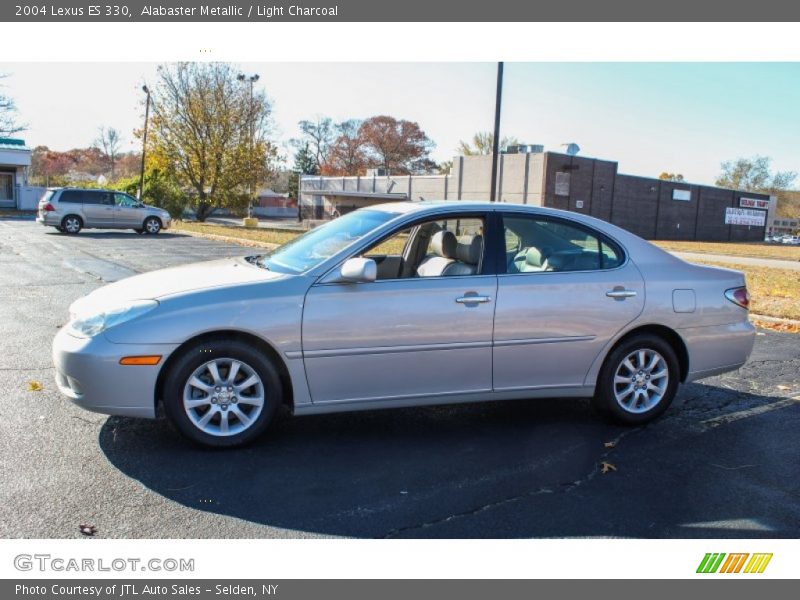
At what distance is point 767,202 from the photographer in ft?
226

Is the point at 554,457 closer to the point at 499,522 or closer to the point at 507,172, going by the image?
the point at 499,522

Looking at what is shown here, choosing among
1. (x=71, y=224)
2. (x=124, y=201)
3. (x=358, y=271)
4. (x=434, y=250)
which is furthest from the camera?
(x=124, y=201)

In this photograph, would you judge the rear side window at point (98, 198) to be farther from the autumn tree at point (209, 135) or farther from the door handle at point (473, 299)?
the door handle at point (473, 299)

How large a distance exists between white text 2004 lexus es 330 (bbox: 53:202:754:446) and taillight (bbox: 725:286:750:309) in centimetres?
2

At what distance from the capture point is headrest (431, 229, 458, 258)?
5012 millimetres

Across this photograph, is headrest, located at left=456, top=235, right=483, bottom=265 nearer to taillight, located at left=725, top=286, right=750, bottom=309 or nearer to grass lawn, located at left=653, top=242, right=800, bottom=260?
taillight, located at left=725, top=286, right=750, bottom=309

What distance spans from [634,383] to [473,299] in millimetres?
1476

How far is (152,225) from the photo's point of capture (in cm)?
2603

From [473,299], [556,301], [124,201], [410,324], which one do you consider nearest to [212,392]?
[410,324]

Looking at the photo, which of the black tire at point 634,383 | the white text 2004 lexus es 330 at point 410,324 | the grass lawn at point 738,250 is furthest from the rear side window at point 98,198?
the black tire at point 634,383

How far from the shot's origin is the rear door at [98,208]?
25.0 metres

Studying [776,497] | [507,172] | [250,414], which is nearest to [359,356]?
[250,414]

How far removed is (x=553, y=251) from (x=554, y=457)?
1508 mm

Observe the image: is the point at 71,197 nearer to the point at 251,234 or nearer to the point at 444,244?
the point at 251,234
